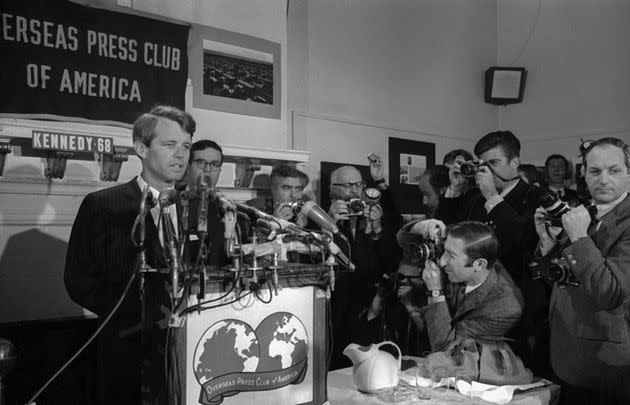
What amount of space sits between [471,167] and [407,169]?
250 cm

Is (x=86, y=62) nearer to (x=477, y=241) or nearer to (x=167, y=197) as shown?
(x=167, y=197)

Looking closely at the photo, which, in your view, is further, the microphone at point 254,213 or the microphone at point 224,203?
the microphone at point 254,213

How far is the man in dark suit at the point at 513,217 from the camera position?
2.50 meters

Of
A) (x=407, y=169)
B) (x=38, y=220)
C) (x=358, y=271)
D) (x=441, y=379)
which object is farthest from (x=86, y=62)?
(x=407, y=169)

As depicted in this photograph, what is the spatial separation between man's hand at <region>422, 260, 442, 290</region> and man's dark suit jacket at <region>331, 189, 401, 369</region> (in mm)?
935

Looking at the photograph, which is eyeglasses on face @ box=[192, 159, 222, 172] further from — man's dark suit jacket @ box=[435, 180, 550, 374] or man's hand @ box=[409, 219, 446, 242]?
man's dark suit jacket @ box=[435, 180, 550, 374]

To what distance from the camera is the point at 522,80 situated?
19.9 ft

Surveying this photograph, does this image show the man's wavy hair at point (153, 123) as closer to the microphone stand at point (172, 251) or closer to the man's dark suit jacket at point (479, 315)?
the microphone stand at point (172, 251)

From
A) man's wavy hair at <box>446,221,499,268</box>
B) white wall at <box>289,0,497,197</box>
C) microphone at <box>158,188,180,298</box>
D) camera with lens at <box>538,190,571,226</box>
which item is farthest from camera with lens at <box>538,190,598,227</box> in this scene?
white wall at <box>289,0,497,197</box>

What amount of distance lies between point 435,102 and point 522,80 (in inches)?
41.6

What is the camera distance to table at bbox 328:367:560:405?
6.02 feet

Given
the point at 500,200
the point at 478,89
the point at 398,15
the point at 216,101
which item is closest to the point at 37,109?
the point at 216,101

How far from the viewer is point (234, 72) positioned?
3754 mm

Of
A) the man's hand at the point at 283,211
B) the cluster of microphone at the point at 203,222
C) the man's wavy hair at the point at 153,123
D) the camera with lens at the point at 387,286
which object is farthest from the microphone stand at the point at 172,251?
the camera with lens at the point at 387,286
